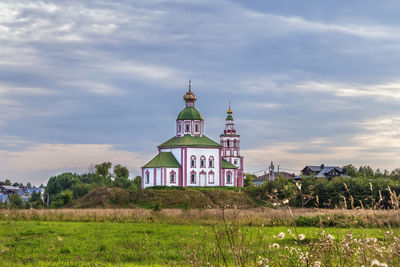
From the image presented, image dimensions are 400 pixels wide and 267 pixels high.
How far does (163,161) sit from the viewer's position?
58.0 meters

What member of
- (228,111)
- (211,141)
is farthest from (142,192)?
(228,111)

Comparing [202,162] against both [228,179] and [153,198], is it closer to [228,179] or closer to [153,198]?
[228,179]

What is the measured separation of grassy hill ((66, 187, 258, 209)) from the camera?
4597cm

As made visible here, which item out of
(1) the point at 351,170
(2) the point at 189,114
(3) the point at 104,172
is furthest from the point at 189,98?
(1) the point at 351,170

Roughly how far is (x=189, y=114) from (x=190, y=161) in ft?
23.2

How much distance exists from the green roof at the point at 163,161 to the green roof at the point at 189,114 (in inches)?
216

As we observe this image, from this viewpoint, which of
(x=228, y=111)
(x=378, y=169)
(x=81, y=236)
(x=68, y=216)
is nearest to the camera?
(x=81, y=236)

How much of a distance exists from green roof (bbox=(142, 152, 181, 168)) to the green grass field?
39.5m

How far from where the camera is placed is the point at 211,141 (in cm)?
6153

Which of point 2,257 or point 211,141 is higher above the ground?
point 211,141

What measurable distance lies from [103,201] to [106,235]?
102 feet

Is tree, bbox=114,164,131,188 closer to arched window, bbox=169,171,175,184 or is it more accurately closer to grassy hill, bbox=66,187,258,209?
arched window, bbox=169,171,175,184

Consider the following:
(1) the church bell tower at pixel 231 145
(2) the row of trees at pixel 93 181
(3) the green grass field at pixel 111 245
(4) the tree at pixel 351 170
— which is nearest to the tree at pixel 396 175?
(4) the tree at pixel 351 170

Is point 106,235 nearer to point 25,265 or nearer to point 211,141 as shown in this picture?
point 25,265
